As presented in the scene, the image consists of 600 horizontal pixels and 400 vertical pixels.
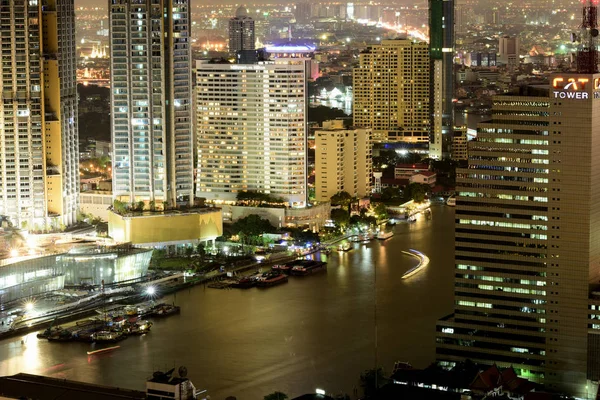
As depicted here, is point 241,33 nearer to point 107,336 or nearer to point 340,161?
point 340,161

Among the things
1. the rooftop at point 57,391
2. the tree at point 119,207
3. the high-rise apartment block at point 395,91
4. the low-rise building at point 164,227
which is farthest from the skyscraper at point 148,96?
the high-rise apartment block at point 395,91

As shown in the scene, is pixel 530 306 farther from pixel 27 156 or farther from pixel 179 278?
pixel 27 156

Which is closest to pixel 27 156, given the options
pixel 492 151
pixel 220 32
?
pixel 492 151

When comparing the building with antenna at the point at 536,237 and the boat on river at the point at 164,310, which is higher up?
the building with antenna at the point at 536,237

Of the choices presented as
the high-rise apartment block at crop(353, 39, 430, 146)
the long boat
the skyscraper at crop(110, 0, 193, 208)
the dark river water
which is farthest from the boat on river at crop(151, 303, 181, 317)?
the high-rise apartment block at crop(353, 39, 430, 146)

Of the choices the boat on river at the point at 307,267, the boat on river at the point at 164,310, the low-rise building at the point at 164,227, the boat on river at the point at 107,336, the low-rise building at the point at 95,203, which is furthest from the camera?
the low-rise building at the point at 95,203

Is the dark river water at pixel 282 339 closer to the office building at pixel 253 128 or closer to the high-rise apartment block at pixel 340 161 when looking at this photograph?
the office building at pixel 253 128
